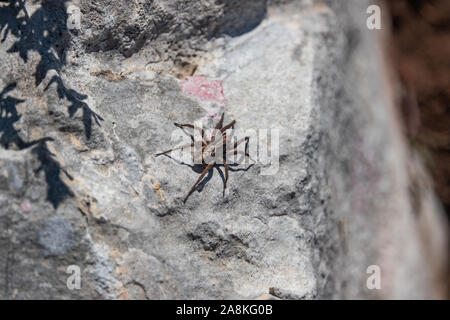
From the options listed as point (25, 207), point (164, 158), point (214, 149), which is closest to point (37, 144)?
point (25, 207)

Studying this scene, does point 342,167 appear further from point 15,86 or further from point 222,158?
point 15,86

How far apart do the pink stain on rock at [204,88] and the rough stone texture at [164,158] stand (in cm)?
3

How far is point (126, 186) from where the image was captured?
6.90ft

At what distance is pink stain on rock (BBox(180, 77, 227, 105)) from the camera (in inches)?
96.0

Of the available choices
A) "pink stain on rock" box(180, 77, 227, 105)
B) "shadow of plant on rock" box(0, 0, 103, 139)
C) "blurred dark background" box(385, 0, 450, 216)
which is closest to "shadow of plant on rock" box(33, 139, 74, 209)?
"shadow of plant on rock" box(0, 0, 103, 139)

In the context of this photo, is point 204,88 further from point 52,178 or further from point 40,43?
point 52,178

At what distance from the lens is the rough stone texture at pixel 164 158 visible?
1.91 meters

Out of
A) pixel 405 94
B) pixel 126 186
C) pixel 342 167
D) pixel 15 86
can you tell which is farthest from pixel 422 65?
pixel 15 86

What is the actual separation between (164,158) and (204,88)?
0.52 metres

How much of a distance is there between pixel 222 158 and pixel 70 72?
94 centimetres

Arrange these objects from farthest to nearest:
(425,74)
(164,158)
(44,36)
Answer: (425,74) < (164,158) < (44,36)

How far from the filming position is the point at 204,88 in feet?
8.09

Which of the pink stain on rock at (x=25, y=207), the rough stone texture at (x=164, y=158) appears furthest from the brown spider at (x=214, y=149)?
the pink stain on rock at (x=25, y=207)

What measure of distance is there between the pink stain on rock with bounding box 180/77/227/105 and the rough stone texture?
3cm
